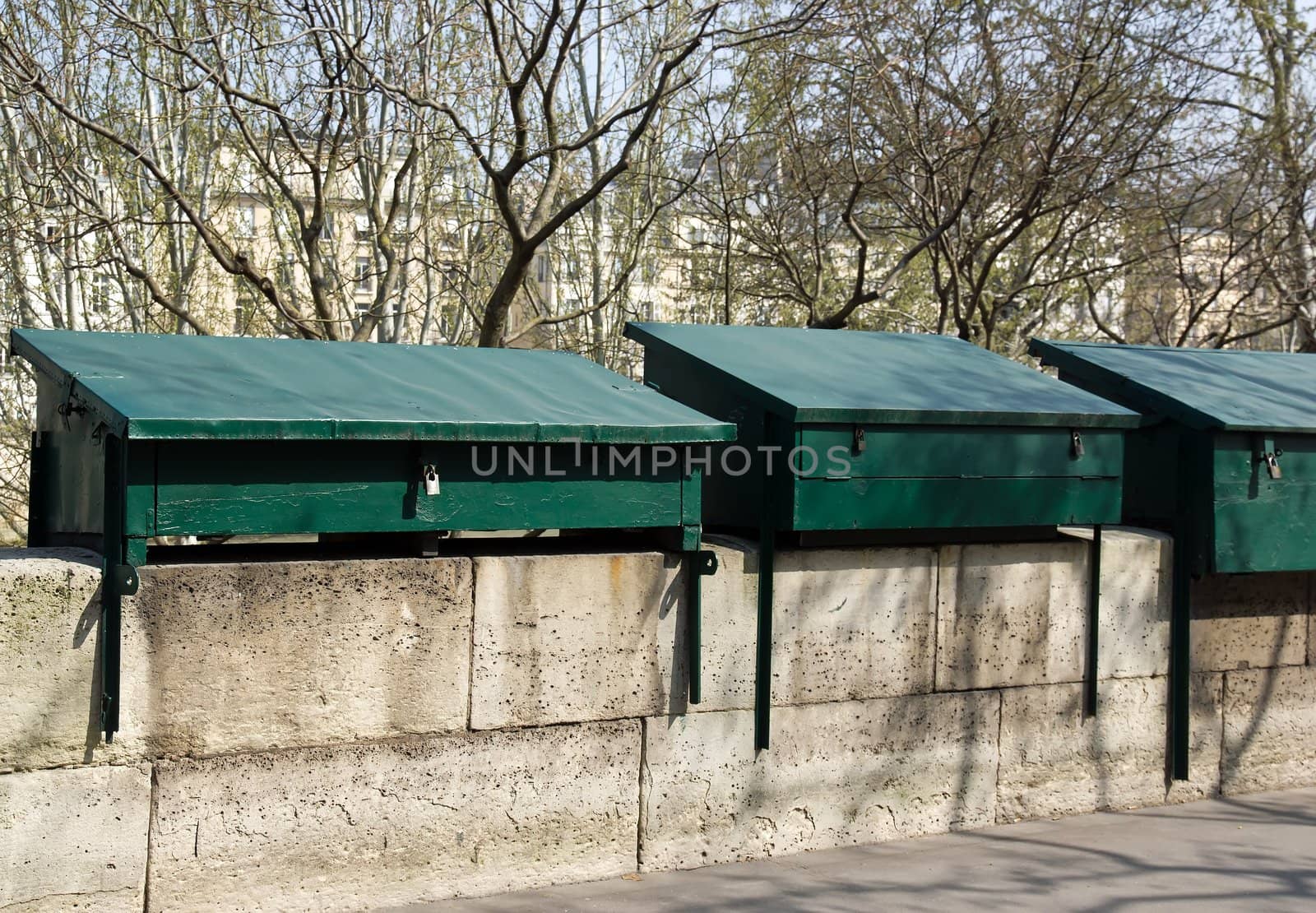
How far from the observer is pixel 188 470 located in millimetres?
3637

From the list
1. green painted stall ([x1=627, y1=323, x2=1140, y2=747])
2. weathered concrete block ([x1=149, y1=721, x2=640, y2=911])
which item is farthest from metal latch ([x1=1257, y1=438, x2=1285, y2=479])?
weathered concrete block ([x1=149, y1=721, x2=640, y2=911])

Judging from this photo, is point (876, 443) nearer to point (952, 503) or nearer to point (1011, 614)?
point (952, 503)

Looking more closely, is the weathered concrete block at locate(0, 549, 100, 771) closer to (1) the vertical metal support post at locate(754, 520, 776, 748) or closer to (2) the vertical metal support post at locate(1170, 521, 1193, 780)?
(1) the vertical metal support post at locate(754, 520, 776, 748)

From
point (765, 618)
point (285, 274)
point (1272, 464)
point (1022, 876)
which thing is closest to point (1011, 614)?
point (1022, 876)

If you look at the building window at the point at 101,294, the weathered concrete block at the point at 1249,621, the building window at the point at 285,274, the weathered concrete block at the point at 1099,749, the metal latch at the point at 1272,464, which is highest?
the building window at the point at 285,274

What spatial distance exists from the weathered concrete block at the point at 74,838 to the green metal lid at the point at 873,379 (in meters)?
2.40

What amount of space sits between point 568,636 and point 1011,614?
6.09ft

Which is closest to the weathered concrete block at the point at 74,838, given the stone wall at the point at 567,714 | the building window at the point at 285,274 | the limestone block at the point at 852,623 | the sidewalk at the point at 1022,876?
the stone wall at the point at 567,714

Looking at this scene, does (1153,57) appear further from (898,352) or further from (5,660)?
(5,660)

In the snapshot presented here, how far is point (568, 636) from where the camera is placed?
14.2ft

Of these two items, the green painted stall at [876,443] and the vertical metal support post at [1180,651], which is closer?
the green painted stall at [876,443]

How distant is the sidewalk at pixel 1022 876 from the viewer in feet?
14.1

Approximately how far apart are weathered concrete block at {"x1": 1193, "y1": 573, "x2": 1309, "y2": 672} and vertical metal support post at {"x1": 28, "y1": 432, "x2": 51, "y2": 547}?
450cm

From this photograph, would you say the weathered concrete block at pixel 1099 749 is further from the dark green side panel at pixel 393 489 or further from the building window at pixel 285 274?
the building window at pixel 285 274
